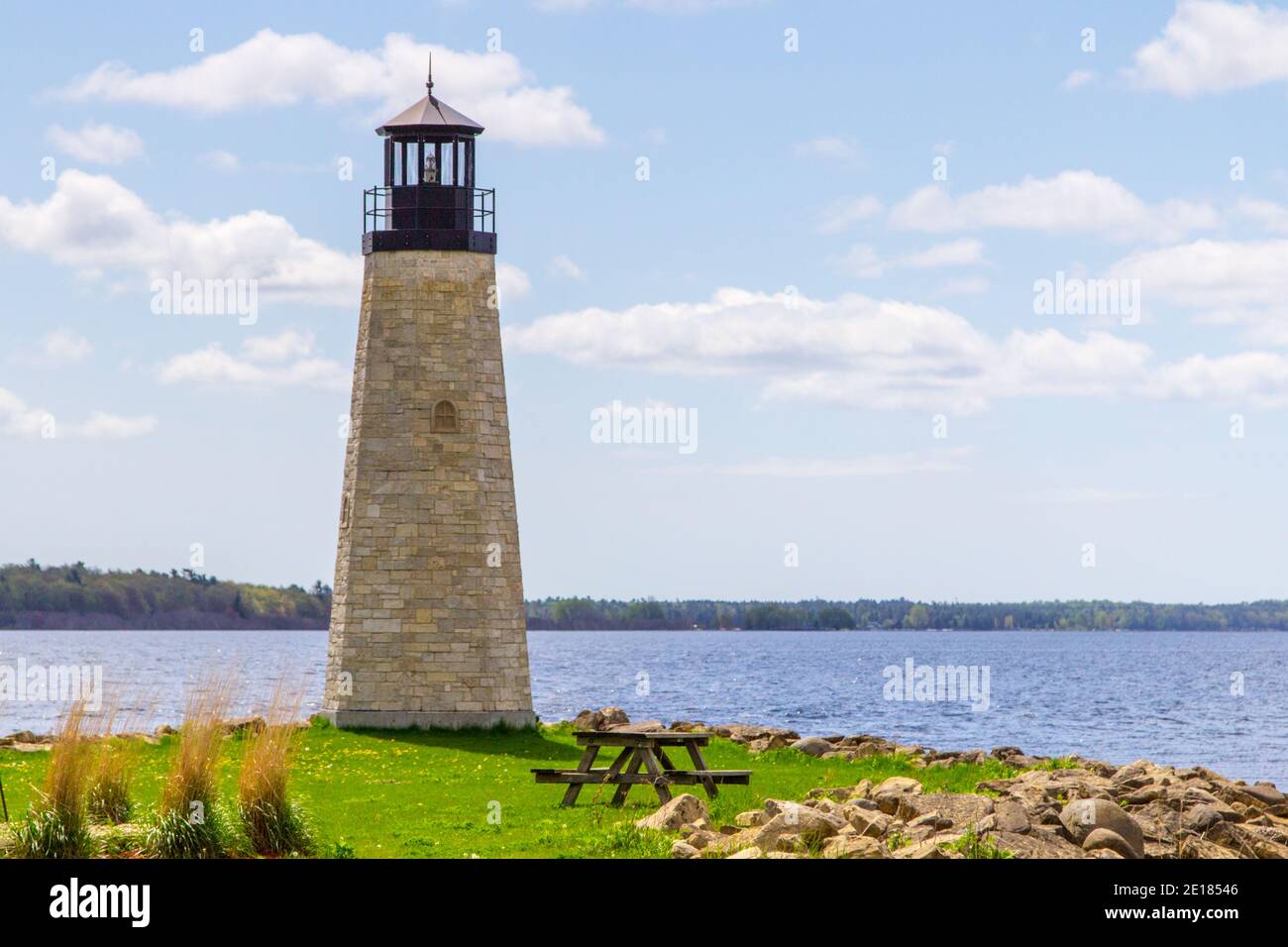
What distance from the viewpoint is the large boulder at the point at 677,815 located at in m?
17.0

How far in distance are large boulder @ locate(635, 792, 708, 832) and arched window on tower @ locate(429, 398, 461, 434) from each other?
42.0ft

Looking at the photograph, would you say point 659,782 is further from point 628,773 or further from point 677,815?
point 677,815

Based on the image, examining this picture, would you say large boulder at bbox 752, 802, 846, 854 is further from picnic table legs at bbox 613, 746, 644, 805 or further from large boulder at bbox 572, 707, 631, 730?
large boulder at bbox 572, 707, 631, 730

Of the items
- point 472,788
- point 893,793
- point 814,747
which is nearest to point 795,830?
point 893,793

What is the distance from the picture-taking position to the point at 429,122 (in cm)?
3077

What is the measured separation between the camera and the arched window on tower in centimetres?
2967

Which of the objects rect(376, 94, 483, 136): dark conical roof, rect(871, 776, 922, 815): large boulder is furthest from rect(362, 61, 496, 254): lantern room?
rect(871, 776, 922, 815): large boulder

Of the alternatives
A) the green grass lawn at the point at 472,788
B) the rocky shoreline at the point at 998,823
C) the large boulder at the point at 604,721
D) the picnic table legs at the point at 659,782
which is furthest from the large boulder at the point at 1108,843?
the large boulder at the point at 604,721

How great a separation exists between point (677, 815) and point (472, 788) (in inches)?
236

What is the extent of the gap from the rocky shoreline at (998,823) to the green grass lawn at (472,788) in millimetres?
894

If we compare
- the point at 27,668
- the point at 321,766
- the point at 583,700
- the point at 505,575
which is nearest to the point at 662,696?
the point at 583,700

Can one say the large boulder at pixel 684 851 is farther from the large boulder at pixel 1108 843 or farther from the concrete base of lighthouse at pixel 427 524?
the concrete base of lighthouse at pixel 427 524
